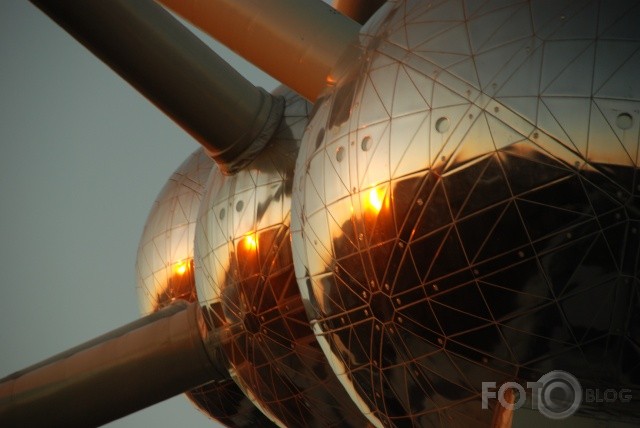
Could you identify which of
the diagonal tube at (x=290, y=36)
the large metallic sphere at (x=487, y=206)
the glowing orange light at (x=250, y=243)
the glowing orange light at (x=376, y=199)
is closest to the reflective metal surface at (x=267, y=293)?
the glowing orange light at (x=250, y=243)

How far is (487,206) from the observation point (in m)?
5.61

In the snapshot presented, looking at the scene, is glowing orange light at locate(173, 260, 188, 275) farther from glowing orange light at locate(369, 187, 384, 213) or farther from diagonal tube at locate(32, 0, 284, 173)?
glowing orange light at locate(369, 187, 384, 213)

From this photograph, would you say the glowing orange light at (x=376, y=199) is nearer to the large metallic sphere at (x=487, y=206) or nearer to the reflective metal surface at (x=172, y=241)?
the large metallic sphere at (x=487, y=206)

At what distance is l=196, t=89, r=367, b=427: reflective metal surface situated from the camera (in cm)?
784

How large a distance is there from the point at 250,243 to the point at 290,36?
147cm

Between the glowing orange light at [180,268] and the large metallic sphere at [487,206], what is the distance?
4586 millimetres

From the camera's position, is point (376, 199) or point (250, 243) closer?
point (376, 199)

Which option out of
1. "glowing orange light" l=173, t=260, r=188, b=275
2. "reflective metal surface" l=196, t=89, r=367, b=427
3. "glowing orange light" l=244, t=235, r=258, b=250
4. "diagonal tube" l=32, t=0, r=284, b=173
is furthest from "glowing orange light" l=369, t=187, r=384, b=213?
"glowing orange light" l=173, t=260, r=188, b=275

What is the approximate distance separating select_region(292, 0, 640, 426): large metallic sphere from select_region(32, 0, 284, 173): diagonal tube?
169cm

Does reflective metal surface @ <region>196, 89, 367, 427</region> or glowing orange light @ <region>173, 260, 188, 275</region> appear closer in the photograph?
reflective metal surface @ <region>196, 89, 367, 427</region>

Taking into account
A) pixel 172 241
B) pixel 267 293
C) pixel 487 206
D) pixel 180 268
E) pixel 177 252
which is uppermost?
pixel 172 241

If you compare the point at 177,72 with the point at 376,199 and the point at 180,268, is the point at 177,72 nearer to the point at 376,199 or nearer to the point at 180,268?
the point at 376,199

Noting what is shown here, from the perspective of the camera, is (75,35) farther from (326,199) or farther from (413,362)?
(413,362)

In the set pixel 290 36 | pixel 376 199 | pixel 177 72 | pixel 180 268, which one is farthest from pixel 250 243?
pixel 180 268
